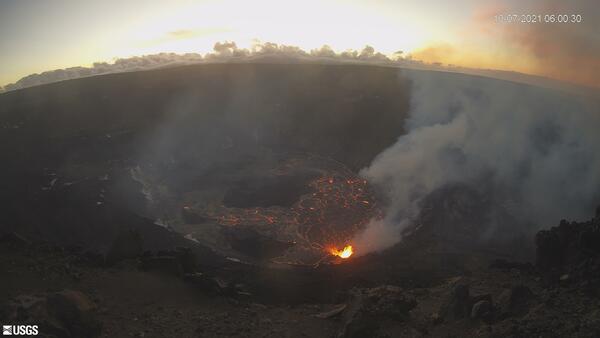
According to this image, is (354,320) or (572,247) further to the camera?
(572,247)

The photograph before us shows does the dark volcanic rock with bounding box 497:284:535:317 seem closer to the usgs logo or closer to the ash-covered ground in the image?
the ash-covered ground

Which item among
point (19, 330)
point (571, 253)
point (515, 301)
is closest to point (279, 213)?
point (571, 253)

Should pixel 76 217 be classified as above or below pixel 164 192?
below

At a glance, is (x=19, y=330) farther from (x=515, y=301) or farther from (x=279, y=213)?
(x=279, y=213)

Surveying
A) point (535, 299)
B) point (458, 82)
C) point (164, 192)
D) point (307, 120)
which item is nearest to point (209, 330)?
point (535, 299)

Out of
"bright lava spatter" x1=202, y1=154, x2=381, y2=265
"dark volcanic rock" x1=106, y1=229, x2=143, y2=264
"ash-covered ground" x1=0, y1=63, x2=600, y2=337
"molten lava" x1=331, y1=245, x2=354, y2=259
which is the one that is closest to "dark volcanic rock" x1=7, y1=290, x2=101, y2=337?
"ash-covered ground" x1=0, y1=63, x2=600, y2=337

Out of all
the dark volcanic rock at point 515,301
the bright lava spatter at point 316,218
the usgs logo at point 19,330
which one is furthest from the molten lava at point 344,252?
the usgs logo at point 19,330

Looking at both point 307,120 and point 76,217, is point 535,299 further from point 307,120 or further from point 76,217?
point 307,120
